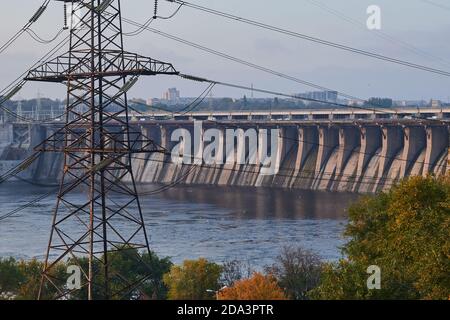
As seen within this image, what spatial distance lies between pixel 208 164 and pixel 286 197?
21.0 metres

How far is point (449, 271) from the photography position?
16.6 metres

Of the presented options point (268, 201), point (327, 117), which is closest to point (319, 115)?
point (327, 117)

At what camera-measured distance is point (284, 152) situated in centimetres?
8425

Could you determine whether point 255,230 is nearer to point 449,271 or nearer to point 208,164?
point 449,271

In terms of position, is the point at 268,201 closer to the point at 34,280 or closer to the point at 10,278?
the point at 10,278

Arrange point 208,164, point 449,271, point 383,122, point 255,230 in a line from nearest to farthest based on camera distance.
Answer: point 449,271
point 255,230
point 383,122
point 208,164

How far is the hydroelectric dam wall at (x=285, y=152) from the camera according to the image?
7181cm

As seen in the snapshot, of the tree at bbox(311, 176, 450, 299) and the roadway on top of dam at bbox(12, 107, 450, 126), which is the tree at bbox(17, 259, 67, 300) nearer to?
the tree at bbox(311, 176, 450, 299)

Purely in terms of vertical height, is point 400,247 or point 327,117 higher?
point 327,117

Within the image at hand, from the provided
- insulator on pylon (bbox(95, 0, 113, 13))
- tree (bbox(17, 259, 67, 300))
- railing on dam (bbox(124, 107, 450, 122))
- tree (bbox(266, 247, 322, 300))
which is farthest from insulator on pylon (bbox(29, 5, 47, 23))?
railing on dam (bbox(124, 107, 450, 122))

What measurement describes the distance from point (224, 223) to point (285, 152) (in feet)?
108

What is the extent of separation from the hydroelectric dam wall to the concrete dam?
73 mm
